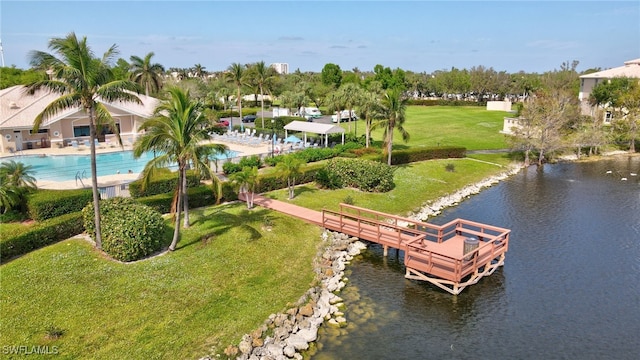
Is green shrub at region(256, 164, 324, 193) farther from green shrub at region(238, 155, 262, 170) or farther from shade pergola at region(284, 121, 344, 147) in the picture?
shade pergola at region(284, 121, 344, 147)

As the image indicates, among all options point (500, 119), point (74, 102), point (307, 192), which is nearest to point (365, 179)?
point (307, 192)

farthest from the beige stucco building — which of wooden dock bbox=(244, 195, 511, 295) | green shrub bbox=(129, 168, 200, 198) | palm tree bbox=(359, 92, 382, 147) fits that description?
wooden dock bbox=(244, 195, 511, 295)

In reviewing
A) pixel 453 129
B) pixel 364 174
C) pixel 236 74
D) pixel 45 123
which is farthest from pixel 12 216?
pixel 453 129

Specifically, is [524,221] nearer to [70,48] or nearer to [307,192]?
[307,192]

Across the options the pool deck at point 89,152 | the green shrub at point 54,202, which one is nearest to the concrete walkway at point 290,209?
the green shrub at point 54,202

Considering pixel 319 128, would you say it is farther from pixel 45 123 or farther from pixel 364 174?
pixel 45 123
